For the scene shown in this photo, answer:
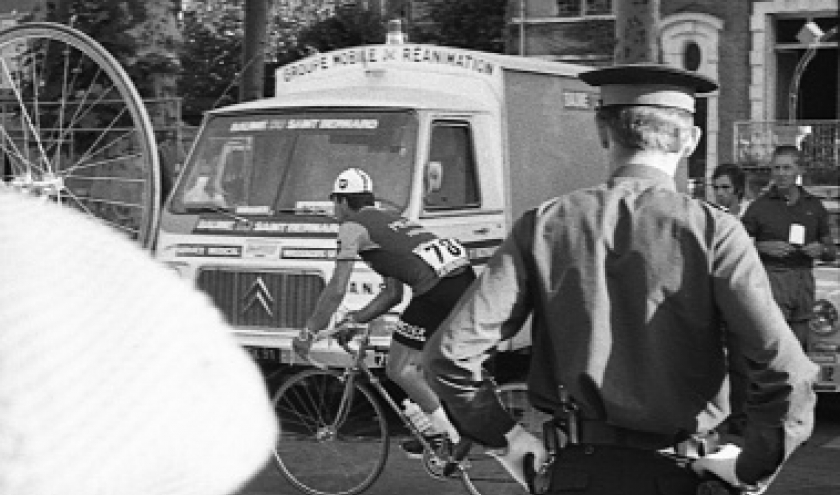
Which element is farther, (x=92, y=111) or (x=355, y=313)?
(x=92, y=111)

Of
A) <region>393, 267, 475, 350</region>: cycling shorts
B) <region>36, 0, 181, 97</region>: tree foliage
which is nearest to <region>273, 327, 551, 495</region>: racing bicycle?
<region>393, 267, 475, 350</region>: cycling shorts

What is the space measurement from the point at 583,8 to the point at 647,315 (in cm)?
2835

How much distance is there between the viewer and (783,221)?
10.2 metres

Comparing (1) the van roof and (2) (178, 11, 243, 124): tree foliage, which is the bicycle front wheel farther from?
(2) (178, 11, 243, 124): tree foliage

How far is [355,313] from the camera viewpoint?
27.2 feet

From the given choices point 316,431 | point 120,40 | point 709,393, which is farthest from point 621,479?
point 120,40

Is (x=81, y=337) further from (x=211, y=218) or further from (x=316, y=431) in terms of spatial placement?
(x=211, y=218)

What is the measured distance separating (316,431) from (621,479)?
5316 mm

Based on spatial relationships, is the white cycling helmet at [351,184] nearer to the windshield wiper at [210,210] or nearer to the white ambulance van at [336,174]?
the white ambulance van at [336,174]

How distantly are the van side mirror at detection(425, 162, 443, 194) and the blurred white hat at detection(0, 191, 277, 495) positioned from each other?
946 centimetres

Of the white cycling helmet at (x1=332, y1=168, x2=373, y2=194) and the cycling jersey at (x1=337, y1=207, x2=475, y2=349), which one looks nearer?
the cycling jersey at (x1=337, y1=207, x2=475, y2=349)

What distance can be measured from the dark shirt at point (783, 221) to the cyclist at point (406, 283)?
2793 millimetres

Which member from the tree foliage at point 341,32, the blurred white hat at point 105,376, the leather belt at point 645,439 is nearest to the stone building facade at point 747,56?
the tree foliage at point 341,32

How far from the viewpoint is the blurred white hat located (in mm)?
840
